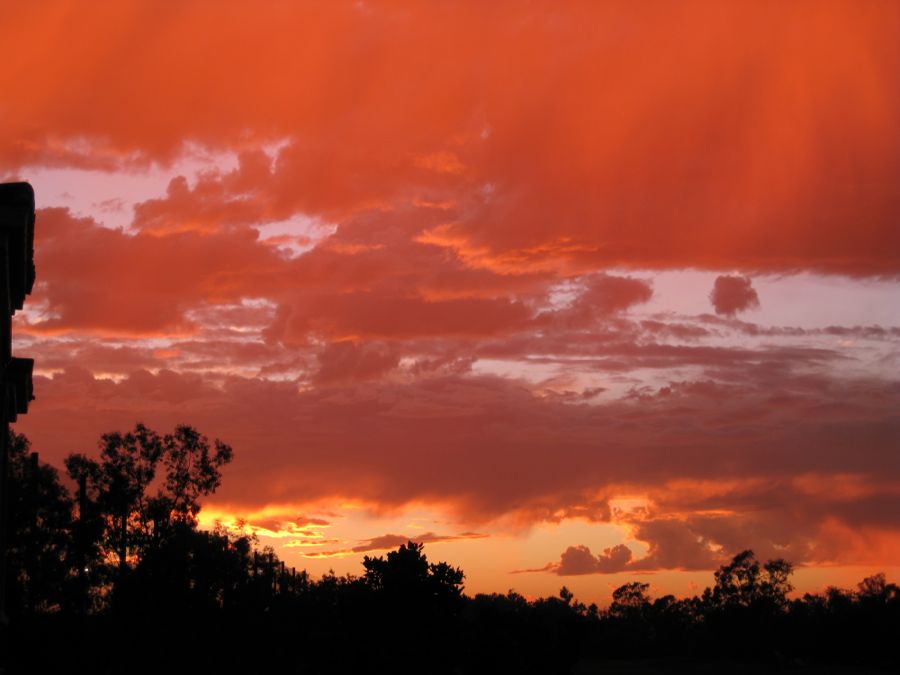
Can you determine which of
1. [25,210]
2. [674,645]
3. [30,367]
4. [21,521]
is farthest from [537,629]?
[674,645]

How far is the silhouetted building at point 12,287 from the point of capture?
448 inches

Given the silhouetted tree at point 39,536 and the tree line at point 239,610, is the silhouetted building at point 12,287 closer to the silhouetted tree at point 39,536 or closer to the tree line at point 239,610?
the tree line at point 239,610

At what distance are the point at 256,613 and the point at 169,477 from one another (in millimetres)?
36202

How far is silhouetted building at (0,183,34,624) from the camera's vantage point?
37.3ft

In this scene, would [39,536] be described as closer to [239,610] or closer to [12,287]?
[239,610]

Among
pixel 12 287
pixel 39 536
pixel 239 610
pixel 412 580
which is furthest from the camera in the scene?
pixel 39 536

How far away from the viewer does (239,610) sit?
42.4 meters

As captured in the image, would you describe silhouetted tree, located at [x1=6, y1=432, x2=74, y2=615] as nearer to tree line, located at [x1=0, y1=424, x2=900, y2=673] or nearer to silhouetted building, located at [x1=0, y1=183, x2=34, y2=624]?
tree line, located at [x1=0, y1=424, x2=900, y2=673]

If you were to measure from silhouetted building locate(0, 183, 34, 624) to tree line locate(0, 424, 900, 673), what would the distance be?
40.5ft

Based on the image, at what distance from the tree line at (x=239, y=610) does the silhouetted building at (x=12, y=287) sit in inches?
485

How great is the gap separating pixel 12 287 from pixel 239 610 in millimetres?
30739

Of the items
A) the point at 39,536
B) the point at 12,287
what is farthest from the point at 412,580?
Answer: the point at 39,536

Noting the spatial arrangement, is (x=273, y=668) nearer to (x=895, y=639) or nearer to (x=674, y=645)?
(x=895, y=639)

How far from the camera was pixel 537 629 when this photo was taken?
2320 centimetres
